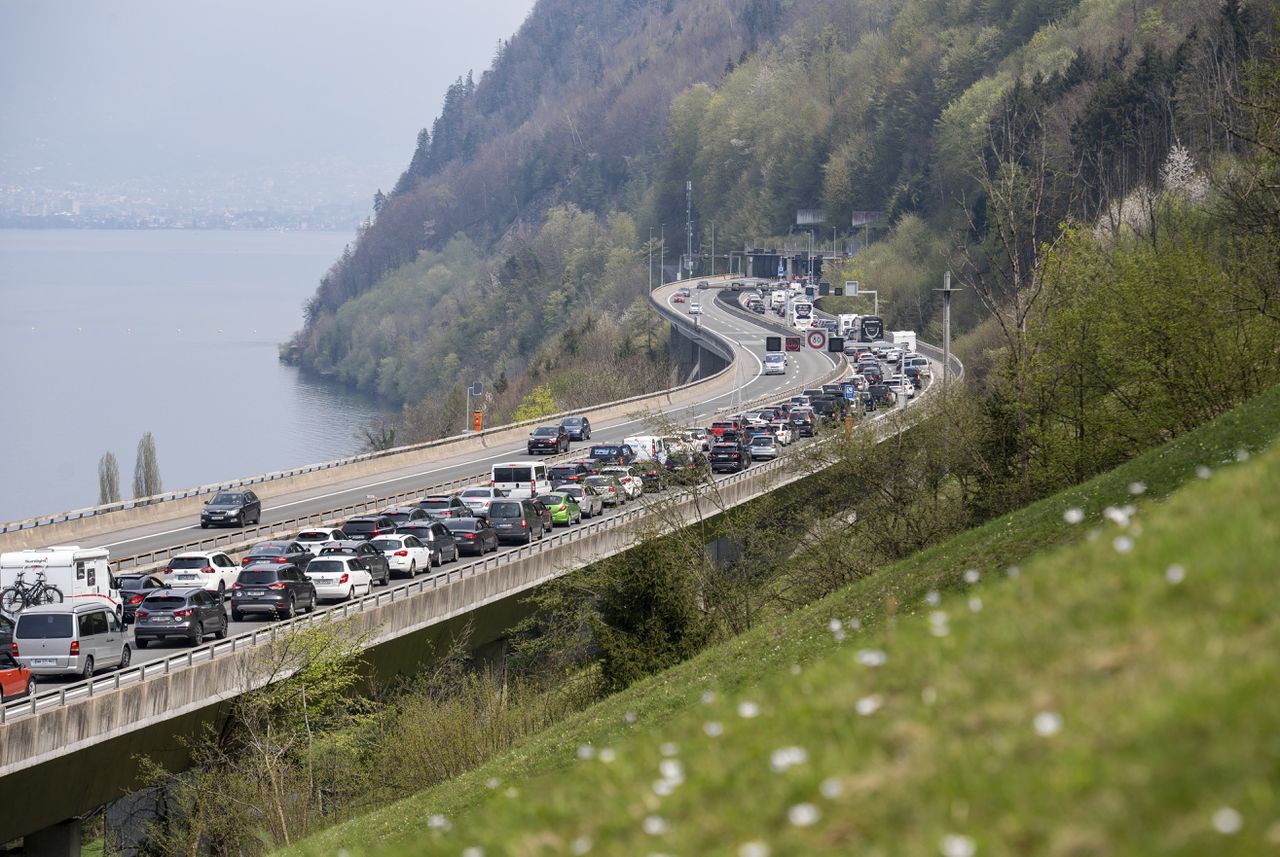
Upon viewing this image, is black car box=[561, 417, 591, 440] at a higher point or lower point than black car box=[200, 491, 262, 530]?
lower

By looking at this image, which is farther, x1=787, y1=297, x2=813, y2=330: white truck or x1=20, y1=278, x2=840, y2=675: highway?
x1=787, y1=297, x2=813, y2=330: white truck

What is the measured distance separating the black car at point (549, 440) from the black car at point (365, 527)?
2391 cm

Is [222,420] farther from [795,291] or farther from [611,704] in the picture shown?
[611,704]

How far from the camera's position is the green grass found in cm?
678

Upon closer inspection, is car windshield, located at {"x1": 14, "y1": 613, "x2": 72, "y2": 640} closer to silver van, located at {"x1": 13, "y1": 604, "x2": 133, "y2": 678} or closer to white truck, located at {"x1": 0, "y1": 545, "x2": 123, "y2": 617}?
silver van, located at {"x1": 13, "y1": 604, "x2": 133, "y2": 678}

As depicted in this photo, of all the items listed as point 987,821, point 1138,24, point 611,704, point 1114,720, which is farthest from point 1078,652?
point 1138,24

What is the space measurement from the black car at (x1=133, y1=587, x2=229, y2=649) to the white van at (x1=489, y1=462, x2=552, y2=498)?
23.2m

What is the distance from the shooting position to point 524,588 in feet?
141

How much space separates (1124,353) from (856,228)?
Result: 152m

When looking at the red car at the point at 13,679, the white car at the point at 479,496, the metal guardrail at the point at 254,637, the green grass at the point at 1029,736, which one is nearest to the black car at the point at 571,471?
the white car at the point at 479,496

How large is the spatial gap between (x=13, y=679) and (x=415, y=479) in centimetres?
4003

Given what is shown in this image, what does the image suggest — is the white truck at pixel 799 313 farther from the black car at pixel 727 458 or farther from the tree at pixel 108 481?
the black car at pixel 727 458

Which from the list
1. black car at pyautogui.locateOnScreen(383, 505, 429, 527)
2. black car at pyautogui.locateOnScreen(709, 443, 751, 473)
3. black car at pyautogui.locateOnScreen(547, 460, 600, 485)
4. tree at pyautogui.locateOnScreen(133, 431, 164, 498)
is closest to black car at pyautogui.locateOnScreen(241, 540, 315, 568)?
black car at pyautogui.locateOnScreen(383, 505, 429, 527)

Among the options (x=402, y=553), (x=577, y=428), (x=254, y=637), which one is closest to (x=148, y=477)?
(x=577, y=428)
